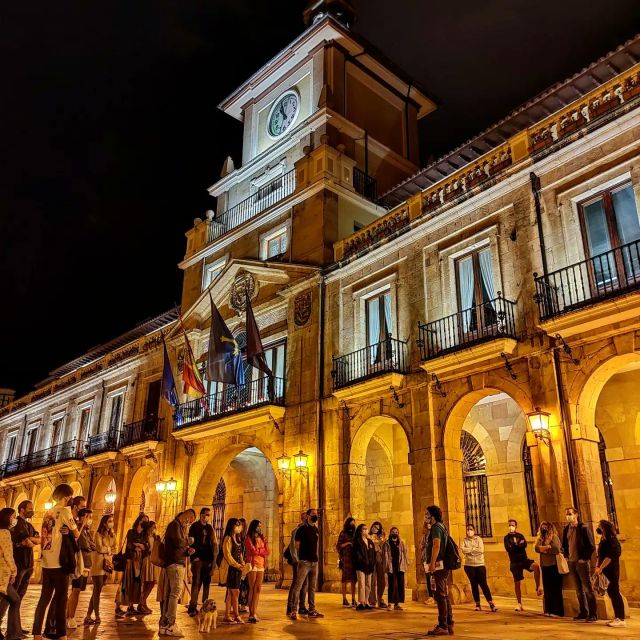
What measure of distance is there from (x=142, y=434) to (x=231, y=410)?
635 centimetres

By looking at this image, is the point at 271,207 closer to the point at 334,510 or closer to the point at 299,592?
the point at 334,510

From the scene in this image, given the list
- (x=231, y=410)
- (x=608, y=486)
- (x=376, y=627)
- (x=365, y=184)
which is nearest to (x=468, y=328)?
(x=608, y=486)

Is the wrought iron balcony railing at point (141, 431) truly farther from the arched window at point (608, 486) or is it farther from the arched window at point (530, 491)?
the arched window at point (608, 486)

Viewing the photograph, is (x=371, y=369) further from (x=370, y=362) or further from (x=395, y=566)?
(x=395, y=566)

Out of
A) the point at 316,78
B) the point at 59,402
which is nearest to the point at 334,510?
the point at 316,78

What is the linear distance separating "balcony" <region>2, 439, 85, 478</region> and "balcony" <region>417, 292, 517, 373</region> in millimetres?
18019

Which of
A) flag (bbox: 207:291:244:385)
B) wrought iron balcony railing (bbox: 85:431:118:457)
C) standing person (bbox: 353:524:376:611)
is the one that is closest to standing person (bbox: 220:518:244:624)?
standing person (bbox: 353:524:376:611)

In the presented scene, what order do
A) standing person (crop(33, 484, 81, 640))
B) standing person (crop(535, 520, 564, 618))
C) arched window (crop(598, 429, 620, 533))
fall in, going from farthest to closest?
arched window (crop(598, 429, 620, 533)) → standing person (crop(535, 520, 564, 618)) → standing person (crop(33, 484, 81, 640))

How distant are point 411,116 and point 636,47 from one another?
1188cm

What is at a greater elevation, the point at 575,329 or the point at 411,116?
the point at 411,116

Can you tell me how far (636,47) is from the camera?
1484 cm

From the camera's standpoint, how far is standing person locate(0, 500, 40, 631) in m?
7.77

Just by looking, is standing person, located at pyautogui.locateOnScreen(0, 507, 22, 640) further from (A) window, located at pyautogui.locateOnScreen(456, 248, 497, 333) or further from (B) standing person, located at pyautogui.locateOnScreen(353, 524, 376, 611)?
(A) window, located at pyautogui.locateOnScreen(456, 248, 497, 333)

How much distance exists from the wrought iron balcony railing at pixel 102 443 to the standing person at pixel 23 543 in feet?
54.6
